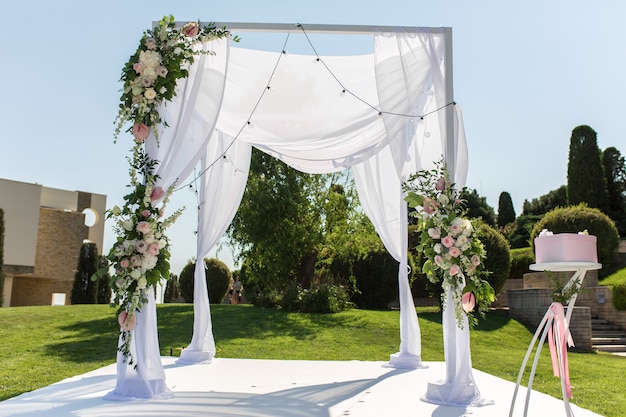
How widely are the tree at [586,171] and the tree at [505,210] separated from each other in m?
6.60

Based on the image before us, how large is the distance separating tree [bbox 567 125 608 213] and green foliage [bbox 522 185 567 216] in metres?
4.08

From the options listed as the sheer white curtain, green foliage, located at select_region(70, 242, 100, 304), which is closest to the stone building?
green foliage, located at select_region(70, 242, 100, 304)

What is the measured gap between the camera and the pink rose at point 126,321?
14.1 feet

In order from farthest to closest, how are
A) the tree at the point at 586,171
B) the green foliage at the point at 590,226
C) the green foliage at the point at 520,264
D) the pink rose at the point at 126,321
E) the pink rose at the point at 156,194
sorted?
the tree at the point at 586,171, the green foliage at the point at 520,264, the green foliage at the point at 590,226, the pink rose at the point at 156,194, the pink rose at the point at 126,321

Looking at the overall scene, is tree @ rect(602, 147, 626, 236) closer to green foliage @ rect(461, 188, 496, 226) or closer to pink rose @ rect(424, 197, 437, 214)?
green foliage @ rect(461, 188, 496, 226)

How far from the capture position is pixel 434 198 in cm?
483

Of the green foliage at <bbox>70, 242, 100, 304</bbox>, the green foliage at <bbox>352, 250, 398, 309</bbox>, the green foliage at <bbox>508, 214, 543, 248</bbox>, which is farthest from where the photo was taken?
the green foliage at <bbox>508, 214, 543, 248</bbox>

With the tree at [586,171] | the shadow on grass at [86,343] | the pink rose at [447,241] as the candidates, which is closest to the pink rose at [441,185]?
the pink rose at [447,241]

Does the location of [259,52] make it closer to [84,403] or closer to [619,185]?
[84,403]

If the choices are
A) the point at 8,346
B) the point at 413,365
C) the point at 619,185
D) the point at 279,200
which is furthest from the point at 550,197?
the point at 8,346

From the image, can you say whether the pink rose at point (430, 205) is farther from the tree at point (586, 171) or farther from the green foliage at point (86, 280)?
the tree at point (586, 171)

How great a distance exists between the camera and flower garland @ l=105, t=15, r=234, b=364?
14.2 feet

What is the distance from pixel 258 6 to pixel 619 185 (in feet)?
69.4

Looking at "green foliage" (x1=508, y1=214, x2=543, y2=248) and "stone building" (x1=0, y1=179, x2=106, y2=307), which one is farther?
"green foliage" (x1=508, y1=214, x2=543, y2=248)
